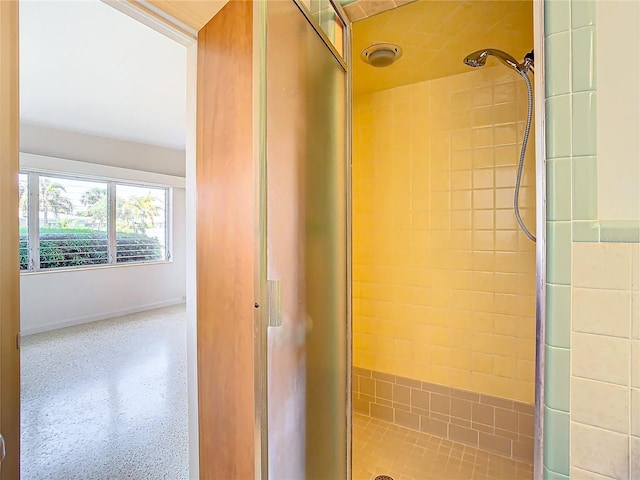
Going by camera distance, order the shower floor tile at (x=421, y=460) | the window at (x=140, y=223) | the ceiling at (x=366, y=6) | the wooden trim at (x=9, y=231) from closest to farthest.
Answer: the wooden trim at (x=9, y=231)
the ceiling at (x=366, y=6)
the shower floor tile at (x=421, y=460)
the window at (x=140, y=223)

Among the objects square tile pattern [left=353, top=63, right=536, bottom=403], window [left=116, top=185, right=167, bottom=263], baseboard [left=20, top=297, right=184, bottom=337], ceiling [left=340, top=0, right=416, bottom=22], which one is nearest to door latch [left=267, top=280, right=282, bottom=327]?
ceiling [left=340, top=0, right=416, bottom=22]

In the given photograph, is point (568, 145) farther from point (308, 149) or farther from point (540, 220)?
point (308, 149)

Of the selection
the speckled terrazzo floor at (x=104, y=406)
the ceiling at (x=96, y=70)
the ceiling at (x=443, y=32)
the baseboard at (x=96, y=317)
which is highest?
the ceiling at (x=96, y=70)

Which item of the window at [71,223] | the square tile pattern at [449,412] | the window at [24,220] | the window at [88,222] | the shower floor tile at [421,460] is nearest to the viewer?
the shower floor tile at [421,460]

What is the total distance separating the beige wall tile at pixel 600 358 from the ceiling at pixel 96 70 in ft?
8.67

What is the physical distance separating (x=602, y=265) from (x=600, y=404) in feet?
1.08

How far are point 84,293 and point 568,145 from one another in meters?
5.38

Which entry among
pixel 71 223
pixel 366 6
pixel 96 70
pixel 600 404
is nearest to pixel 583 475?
pixel 600 404

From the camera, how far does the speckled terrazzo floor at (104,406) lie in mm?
1741

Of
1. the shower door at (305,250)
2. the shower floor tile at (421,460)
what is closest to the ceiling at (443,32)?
the shower door at (305,250)

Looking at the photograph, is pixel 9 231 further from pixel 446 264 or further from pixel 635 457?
pixel 446 264

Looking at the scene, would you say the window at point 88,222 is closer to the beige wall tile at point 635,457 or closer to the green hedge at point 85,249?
the green hedge at point 85,249

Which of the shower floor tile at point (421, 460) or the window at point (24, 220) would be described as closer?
the shower floor tile at point (421, 460)

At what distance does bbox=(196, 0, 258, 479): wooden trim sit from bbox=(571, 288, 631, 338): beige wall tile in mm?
787
